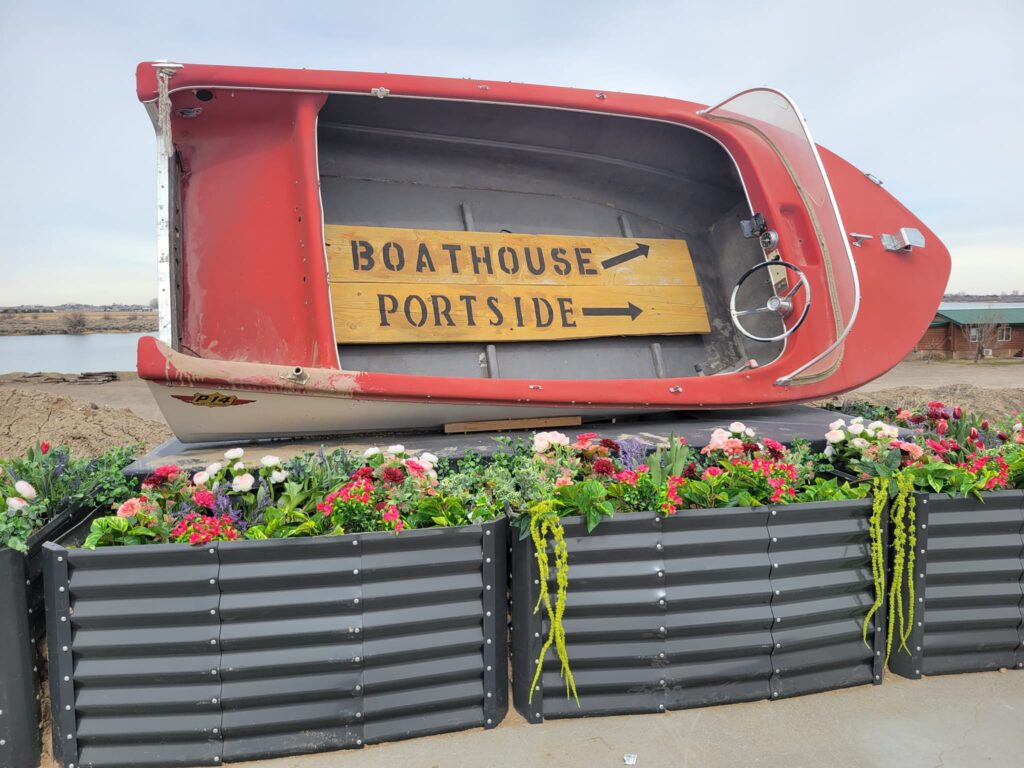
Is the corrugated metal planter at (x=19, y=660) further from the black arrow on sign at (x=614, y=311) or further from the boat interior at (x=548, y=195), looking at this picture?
the black arrow on sign at (x=614, y=311)

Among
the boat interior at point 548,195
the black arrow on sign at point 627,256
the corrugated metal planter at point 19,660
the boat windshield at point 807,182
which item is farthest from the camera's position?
the black arrow on sign at point 627,256

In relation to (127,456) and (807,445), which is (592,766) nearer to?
(807,445)

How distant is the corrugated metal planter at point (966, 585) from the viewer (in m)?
2.26

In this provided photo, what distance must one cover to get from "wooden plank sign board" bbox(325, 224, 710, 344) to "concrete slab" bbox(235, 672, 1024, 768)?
207 cm

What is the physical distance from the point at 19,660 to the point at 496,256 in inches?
110

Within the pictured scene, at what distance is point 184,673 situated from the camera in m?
1.78

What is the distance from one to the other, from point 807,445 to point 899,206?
236 cm

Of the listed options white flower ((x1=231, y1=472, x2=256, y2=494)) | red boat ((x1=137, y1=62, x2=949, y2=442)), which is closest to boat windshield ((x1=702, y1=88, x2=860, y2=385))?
red boat ((x1=137, y1=62, x2=949, y2=442))

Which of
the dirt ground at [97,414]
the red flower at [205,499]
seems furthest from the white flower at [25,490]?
the dirt ground at [97,414]

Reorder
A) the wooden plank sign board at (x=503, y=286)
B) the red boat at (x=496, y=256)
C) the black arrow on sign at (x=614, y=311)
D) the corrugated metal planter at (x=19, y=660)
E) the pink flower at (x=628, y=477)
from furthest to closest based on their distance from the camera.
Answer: the black arrow on sign at (x=614, y=311)
the wooden plank sign board at (x=503, y=286)
the red boat at (x=496, y=256)
the pink flower at (x=628, y=477)
the corrugated metal planter at (x=19, y=660)

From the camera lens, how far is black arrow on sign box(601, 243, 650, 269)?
13.5ft

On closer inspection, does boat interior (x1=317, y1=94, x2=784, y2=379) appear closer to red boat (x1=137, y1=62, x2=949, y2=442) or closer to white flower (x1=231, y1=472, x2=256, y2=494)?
red boat (x1=137, y1=62, x2=949, y2=442)

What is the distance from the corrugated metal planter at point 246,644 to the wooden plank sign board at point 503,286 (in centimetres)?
178

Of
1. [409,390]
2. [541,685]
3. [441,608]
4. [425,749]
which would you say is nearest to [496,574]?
[441,608]
